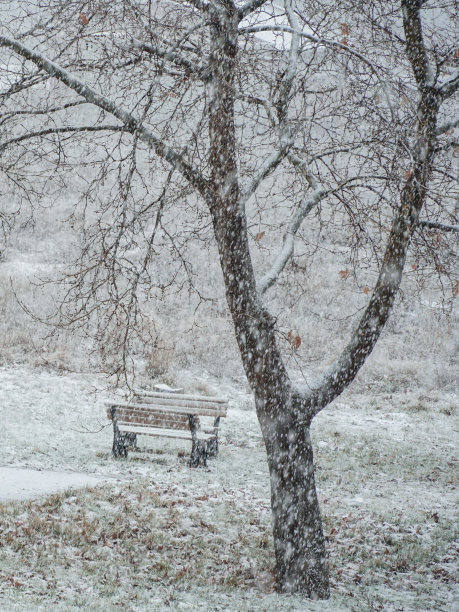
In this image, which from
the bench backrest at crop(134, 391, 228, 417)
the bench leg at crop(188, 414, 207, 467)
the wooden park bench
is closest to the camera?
the bench leg at crop(188, 414, 207, 467)

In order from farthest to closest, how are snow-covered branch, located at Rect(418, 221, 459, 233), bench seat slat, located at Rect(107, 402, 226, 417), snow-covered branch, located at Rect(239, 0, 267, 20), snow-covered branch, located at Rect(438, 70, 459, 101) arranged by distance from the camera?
bench seat slat, located at Rect(107, 402, 226, 417)
snow-covered branch, located at Rect(418, 221, 459, 233)
snow-covered branch, located at Rect(438, 70, 459, 101)
snow-covered branch, located at Rect(239, 0, 267, 20)

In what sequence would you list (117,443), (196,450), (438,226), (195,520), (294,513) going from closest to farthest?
(294,513)
(438,226)
(195,520)
(196,450)
(117,443)

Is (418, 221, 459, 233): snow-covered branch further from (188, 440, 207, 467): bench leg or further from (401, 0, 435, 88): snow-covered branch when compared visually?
(188, 440, 207, 467): bench leg

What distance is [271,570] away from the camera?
5.75m

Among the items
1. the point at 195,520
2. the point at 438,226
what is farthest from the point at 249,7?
the point at 195,520

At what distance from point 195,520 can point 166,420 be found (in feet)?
10.0

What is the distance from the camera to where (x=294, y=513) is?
206 inches

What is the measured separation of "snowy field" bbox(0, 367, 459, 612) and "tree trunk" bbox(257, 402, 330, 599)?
227 mm

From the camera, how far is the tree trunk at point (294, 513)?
5.20m

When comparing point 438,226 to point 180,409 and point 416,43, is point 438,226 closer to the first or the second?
point 416,43

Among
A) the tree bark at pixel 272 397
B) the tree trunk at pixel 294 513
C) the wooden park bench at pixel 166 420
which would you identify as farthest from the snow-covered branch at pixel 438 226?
the wooden park bench at pixel 166 420

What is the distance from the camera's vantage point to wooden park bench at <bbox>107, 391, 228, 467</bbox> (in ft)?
31.6

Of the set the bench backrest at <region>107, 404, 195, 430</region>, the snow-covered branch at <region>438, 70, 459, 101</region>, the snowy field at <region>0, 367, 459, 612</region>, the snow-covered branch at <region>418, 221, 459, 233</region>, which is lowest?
the snowy field at <region>0, 367, 459, 612</region>

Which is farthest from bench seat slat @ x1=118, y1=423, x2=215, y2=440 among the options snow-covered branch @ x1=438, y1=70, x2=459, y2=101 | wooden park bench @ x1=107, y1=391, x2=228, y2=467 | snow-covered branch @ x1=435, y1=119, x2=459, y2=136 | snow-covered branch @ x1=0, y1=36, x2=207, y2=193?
snow-covered branch @ x1=438, y1=70, x2=459, y2=101
